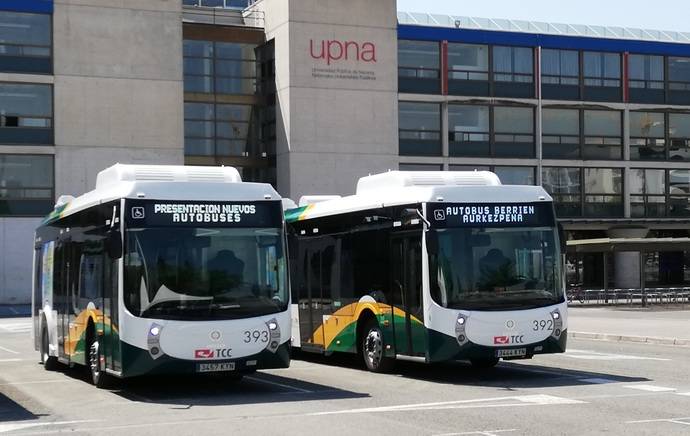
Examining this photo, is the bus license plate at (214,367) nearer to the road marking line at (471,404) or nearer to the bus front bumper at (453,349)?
the road marking line at (471,404)

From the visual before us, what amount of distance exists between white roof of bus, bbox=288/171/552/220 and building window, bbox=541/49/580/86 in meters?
43.9

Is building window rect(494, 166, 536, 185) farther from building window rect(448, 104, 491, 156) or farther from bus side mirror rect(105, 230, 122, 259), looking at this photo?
bus side mirror rect(105, 230, 122, 259)

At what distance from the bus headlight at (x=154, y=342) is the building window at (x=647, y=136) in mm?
53719

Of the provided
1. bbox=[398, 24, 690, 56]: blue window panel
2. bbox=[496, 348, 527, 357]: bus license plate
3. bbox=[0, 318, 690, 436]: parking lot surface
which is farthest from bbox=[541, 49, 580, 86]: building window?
bbox=[496, 348, 527, 357]: bus license plate

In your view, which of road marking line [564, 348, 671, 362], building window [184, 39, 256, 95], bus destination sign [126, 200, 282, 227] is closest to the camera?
bus destination sign [126, 200, 282, 227]

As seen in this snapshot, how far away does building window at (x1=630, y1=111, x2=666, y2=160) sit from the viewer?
218ft

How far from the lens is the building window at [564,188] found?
6462cm

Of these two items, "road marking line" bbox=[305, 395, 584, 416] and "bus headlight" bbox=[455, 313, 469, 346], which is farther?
"bus headlight" bbox=[455, 313, 469, 346]

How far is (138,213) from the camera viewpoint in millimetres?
16219

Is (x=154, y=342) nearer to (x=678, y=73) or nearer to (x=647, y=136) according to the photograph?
(x=647, y=136)

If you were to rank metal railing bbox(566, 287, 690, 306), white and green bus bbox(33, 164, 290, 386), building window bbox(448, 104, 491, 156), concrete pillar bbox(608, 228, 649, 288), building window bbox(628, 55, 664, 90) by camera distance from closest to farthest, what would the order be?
white and green bus bbox(33, 164, 290, 386), metal railing bbox(566, 287, 690, 306), building window bbox(448, 104, 491, 156), concrete pillar bbox(608, 228, 649, 288), building window bbox(628, 55, 664, 90)

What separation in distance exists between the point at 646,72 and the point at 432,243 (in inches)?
2038

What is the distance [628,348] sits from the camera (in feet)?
84.2

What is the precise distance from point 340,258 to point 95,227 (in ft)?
16.0
